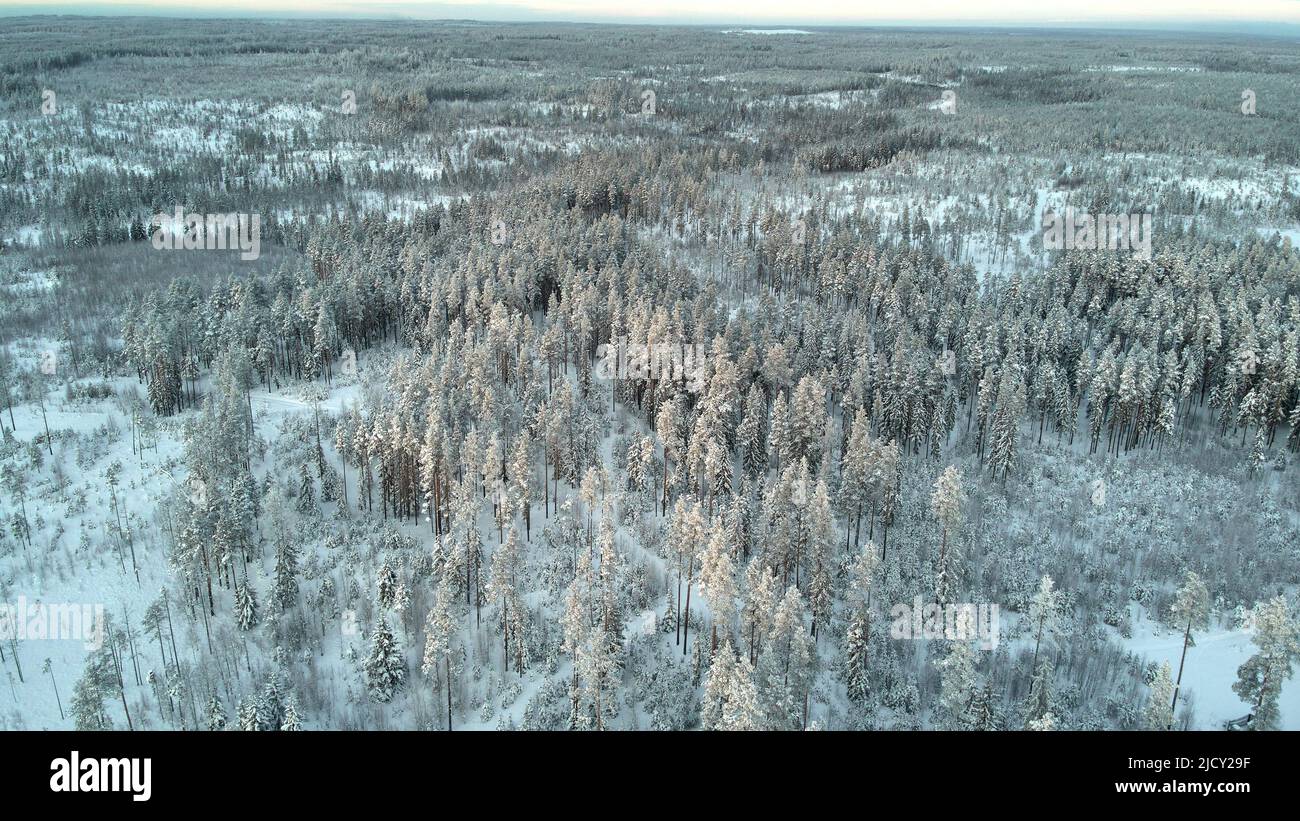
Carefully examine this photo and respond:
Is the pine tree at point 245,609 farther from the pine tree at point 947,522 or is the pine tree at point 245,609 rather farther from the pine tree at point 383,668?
the pine tree at point 947,522

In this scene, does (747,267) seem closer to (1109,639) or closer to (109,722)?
(1109,639)

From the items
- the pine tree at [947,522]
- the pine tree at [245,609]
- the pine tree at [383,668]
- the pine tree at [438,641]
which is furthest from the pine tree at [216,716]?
the pine tree at [947,522]

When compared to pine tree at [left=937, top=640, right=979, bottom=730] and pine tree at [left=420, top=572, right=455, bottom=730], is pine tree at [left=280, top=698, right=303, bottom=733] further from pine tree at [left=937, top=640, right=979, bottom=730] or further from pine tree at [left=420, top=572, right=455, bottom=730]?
pine tree at [left=937, top=640, right=979, bottom=730]

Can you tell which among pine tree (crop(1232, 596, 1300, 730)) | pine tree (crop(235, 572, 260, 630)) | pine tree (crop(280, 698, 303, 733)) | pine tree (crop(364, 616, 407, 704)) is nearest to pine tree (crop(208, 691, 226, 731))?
pine tree (crop(280, 698, 303, 733))

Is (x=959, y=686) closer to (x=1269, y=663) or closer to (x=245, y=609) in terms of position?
(x=1269, y=663)

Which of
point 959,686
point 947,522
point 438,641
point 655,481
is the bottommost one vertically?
point 438,641

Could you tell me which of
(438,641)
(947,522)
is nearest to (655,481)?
(947,522)

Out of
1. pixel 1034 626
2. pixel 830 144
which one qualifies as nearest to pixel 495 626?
pixel 1034 626

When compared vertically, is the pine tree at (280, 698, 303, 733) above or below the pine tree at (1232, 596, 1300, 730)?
below
